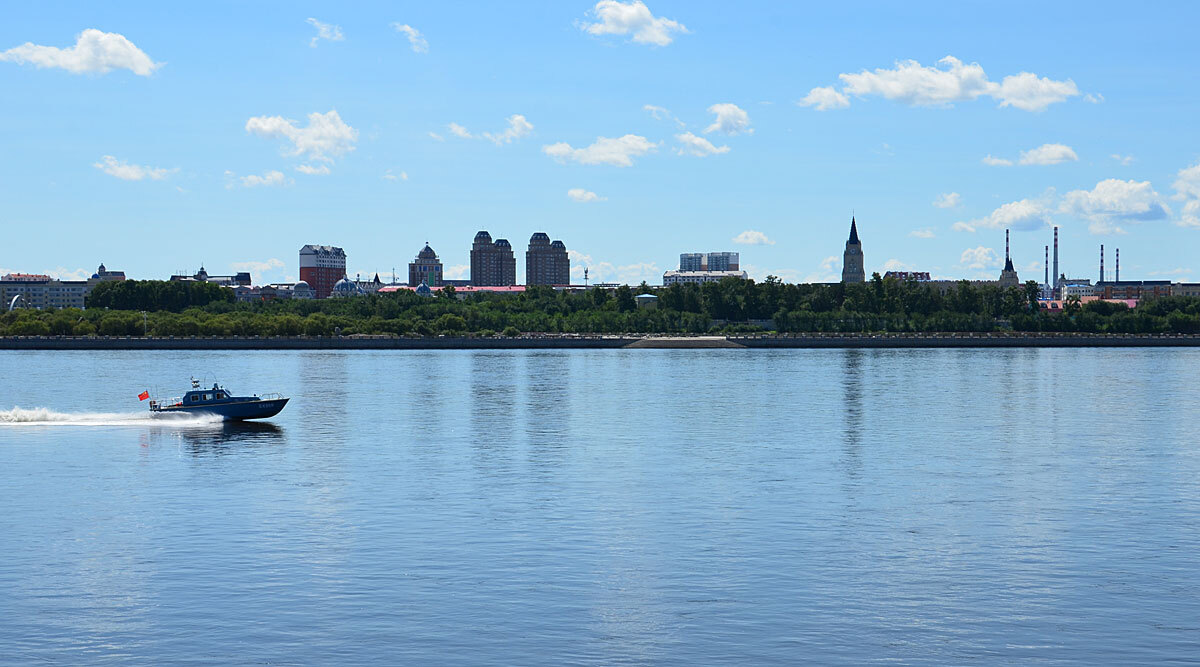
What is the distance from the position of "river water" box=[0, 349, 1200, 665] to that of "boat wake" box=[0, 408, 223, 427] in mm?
452

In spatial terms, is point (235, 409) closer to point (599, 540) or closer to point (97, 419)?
point (97, 419)

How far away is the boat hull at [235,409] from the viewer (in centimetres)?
9612

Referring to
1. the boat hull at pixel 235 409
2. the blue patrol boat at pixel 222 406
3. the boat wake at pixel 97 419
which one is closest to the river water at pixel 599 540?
the boat wake at pixel 97 419

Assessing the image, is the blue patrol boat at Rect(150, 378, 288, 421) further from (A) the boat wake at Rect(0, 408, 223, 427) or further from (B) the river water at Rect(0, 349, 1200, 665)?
(B) the river water at Rect(0, 349, 1200, 665)

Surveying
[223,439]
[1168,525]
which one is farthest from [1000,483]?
[223,439]

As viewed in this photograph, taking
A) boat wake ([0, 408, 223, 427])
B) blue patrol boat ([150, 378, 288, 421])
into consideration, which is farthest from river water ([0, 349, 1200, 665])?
blue patrol boat ([150, 378, 288, 421])

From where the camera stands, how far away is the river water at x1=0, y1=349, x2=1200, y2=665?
33.7 metres

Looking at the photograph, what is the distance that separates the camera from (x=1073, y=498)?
5669cm

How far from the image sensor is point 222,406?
9688 cm

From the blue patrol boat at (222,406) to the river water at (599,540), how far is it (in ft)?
4.48

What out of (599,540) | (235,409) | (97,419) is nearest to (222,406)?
(235,409)

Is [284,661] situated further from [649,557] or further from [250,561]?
[649,557]

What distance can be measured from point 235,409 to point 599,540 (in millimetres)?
57424

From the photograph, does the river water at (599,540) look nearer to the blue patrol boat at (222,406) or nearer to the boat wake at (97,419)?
the boat wake at (97,419)
